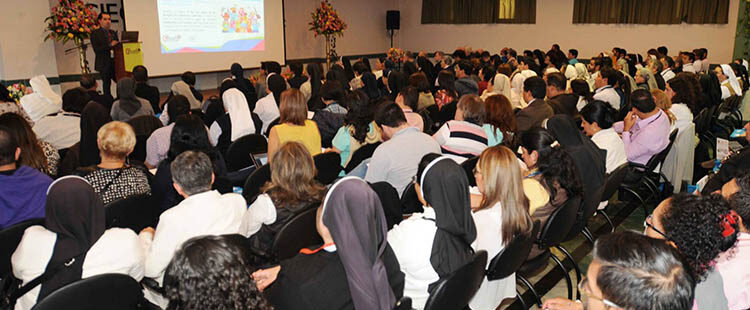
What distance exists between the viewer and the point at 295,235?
281 cm

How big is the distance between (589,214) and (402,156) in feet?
4.26

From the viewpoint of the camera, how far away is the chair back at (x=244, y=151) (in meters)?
4.50

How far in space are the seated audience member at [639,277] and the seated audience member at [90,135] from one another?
151 inches

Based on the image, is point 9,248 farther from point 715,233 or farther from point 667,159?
point 667,159

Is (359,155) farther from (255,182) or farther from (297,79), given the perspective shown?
(297,79)

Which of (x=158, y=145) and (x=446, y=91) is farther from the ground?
(x=446, y=91)

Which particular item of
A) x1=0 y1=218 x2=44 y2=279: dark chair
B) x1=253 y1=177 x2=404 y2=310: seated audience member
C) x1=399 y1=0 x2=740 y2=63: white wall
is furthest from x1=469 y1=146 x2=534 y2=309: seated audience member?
x1=399 y1=0 x2=740 y2=63: white wall

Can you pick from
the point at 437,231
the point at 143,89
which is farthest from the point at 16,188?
the point at 143,89

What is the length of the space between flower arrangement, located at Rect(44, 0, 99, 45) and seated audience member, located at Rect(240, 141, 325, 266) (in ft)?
25.7

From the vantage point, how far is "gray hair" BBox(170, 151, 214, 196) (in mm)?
2680

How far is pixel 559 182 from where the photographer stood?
3230 mm

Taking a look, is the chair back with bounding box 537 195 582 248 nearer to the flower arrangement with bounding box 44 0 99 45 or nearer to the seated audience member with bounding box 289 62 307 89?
the seated audience member with bounding box 289 62 307 89

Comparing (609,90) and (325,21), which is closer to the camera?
(609,90)

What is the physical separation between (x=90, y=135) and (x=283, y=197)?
8.09 feet
